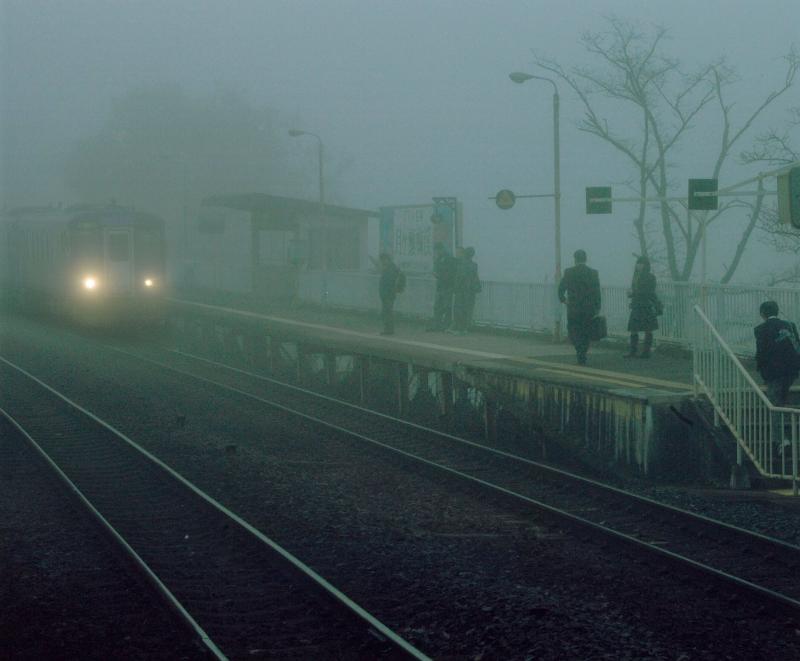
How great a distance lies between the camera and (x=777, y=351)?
1216 cm

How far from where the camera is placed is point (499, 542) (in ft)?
30.6

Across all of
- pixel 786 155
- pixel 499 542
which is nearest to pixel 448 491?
pixel 499 542

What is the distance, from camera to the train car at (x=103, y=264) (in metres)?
29.7

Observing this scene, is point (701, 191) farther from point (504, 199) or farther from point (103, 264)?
point (103, 264)

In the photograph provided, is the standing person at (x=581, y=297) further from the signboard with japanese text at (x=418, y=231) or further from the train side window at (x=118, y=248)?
the train side window at (x=118, y=248)

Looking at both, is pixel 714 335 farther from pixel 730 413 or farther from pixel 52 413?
pixel 52 413

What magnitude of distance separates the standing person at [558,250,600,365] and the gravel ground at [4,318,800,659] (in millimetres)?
4257

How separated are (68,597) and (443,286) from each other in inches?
662

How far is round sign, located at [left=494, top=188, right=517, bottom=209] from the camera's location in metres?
24.5

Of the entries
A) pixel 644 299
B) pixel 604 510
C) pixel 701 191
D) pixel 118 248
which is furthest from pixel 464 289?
pixel 604 510

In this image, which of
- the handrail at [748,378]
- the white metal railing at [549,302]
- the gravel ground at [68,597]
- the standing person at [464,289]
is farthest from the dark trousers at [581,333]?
the gravel ground at [68,597]

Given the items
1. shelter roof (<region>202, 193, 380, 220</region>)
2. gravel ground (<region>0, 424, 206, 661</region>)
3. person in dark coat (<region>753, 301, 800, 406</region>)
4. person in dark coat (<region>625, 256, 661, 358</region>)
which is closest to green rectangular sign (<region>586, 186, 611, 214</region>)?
person in dark coat (<region>625, 256, 661, 358</region>)

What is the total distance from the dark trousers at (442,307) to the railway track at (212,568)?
10911mm

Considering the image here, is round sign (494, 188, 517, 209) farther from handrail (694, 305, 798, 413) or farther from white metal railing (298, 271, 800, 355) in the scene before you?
handrail (694, 305, 798, 413)
